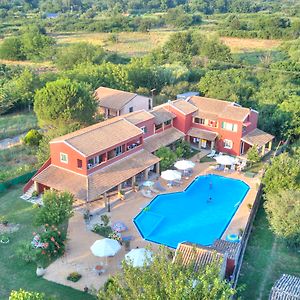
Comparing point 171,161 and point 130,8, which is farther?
point 130,8

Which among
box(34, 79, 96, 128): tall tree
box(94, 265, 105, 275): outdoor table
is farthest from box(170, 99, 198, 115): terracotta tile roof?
box(94, 265, 105, 275): outdoor table

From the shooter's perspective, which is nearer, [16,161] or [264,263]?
[264,263]

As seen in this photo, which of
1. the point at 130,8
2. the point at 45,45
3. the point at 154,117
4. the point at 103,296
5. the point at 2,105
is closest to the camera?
the point at 103,296

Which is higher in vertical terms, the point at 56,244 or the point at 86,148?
the point at 86,148

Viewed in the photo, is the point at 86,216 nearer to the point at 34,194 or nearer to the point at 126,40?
the point at 34,194

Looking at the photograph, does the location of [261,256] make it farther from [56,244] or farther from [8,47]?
[8,47]

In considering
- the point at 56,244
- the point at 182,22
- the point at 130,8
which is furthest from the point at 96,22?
the point at 56,244

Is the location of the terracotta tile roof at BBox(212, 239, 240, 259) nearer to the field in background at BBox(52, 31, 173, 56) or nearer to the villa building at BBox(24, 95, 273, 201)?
the villa building at BBox(24, 95, 273, 201)

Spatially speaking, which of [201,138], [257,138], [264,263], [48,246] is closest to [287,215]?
[264,263]
